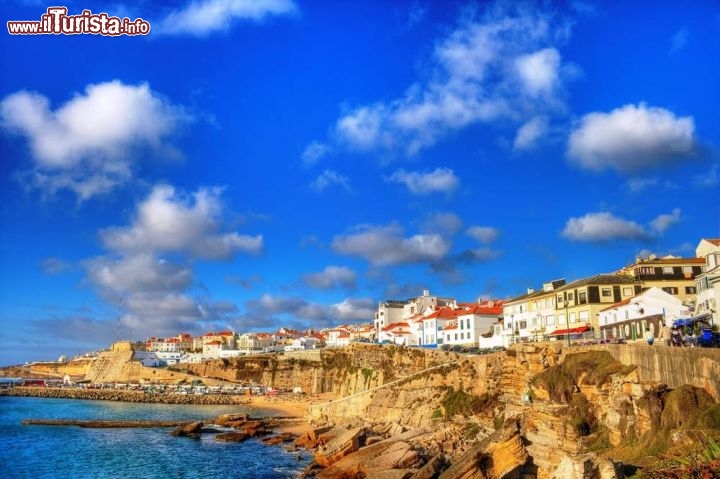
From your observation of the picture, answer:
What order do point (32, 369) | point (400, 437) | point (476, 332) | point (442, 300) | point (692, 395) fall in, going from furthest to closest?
point (32, 369)
point (442, 300)
point (476, 332)
point (400, 437)
point (692, 395)

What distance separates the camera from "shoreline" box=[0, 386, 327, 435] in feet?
252

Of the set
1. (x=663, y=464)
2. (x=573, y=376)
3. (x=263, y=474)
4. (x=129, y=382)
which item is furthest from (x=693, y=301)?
(x=129, y=382)

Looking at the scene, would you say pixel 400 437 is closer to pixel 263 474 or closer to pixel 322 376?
pixel 263 474

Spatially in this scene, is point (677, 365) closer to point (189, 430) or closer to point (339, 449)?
point (339, 449)

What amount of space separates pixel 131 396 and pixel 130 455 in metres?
59.2

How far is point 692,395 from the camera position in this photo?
20.0m

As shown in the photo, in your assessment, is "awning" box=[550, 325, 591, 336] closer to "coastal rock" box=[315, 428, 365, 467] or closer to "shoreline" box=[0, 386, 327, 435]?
"coastal rock" box=[315, 428, 365, 467]

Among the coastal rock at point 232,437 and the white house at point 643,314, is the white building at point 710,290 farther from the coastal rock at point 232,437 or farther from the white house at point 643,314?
the coastal rock at point 232,437

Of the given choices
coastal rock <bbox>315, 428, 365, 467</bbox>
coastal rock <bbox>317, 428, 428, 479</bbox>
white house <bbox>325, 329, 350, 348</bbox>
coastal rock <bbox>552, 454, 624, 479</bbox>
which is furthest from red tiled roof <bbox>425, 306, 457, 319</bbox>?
coastal rock <bbox>552, 454, 624, 479</bbox>

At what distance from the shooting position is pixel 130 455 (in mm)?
41594

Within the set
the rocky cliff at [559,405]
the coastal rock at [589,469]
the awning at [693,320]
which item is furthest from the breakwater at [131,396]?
the coastal rock at [589,469]

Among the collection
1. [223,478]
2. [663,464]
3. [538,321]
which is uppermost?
[538,321]

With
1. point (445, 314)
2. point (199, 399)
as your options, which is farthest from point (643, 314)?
point (199, 399)

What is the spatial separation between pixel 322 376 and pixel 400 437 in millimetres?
58157
